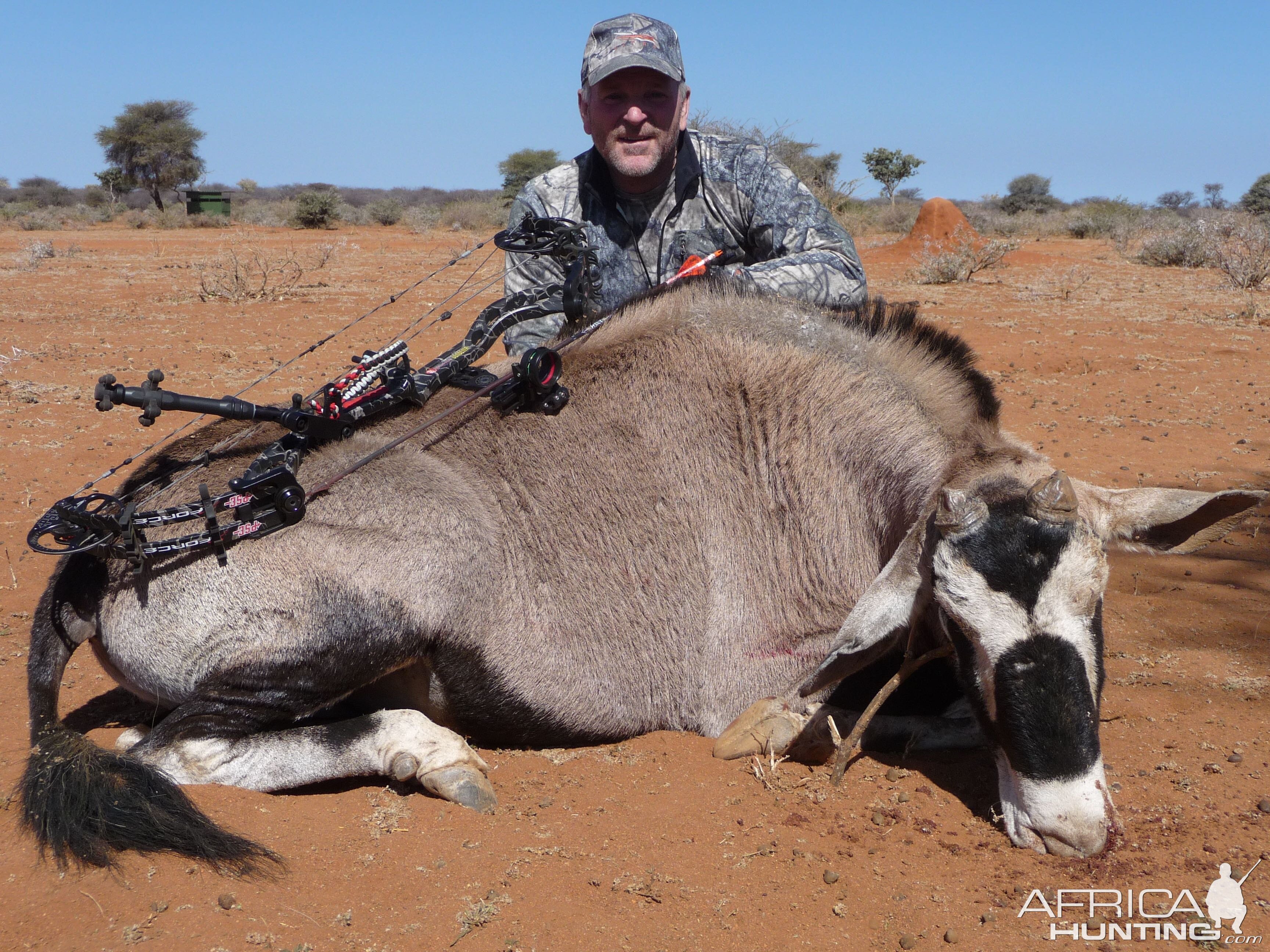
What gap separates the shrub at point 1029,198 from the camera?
4834 cm

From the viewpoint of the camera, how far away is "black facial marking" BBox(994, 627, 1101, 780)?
9.36 feet

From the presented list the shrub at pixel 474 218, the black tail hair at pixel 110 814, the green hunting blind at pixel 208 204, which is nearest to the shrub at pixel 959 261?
the black tail hair at pixel 110 814

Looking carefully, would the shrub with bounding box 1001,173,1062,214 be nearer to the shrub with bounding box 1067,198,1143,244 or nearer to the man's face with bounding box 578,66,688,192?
the shrub with bounding box 1067,198,1143,244

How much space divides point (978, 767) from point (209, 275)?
56.2ft

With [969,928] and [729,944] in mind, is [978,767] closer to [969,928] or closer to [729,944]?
[969,928]

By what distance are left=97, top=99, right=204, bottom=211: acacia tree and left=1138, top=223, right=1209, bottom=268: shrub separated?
4664cm

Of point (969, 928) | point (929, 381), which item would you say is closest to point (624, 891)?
point (969, 928)

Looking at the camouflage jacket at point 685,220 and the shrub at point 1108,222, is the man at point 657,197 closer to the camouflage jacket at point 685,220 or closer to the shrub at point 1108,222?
the camouflage jacket at point 685,220

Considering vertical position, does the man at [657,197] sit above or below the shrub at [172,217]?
below

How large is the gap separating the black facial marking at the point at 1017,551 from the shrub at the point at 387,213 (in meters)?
39.5

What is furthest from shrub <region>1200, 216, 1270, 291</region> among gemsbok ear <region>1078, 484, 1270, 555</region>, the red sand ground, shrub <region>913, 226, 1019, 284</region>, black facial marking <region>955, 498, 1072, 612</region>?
black facial marking <region>955, 498, 1072, 612</region>
